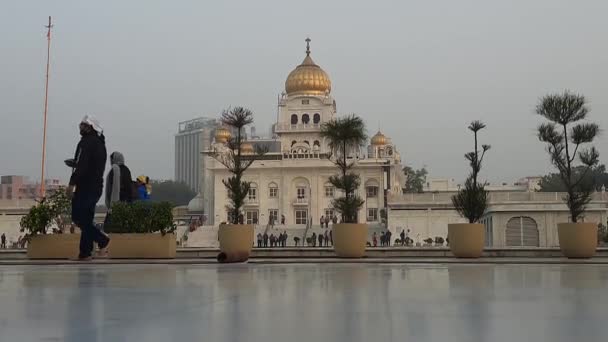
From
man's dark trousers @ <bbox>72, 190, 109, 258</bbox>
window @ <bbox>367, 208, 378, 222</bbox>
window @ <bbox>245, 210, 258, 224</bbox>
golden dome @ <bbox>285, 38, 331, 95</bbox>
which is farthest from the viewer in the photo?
golden dome @ <bbox>285, 38, 331, 95</bbox>

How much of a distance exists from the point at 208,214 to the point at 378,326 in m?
61.9

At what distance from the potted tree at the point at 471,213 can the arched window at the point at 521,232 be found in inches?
1042

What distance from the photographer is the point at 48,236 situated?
11250mm

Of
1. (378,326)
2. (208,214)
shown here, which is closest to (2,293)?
(378,326)

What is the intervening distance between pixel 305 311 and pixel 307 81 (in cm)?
6282

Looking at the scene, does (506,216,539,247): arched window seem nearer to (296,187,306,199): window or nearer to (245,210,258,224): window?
(296,187,306,199): window

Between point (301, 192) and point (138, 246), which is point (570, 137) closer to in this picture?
point (138, 246)

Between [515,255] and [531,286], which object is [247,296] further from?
[515,255]

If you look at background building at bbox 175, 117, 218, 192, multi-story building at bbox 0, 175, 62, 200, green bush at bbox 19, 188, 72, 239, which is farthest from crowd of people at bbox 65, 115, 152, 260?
background building at bbox 175, 117, 218, 192

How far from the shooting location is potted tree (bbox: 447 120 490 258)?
11680mm

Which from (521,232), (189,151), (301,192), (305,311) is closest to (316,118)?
(301,192)

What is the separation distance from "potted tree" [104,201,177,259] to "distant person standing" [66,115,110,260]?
6.69 ft

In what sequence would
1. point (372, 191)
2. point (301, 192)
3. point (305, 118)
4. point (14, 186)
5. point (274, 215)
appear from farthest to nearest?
1. point (14, 186)
2. point (305, 118)
3. point (301, 192)
4. point (274, 215)
5. point (372, 191)

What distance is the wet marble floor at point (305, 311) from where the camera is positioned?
258 centimetres
